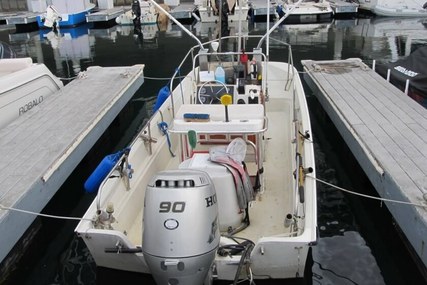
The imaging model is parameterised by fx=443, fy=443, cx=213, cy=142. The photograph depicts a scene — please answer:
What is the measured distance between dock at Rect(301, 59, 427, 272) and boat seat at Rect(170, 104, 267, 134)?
1.41m

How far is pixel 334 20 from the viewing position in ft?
72.1

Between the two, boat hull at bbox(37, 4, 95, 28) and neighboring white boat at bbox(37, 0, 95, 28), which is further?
boat hull at bbox(37, 4, 95, 28)

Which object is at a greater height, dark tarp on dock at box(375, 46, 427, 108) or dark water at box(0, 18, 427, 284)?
dark tarp on dock at box(375, 46, 427, 108)

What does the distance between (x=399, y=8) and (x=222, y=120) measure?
67.3 feet

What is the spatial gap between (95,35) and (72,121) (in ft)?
49.3

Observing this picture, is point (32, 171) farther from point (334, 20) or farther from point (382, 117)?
point (334, 20)

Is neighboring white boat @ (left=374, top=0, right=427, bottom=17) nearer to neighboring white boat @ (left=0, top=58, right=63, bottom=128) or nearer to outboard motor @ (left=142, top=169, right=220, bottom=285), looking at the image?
neighboring white boat @ (left=0, top=58, right=63, bottom=128)

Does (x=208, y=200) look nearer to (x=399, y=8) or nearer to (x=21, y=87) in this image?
(x=21, y=87)

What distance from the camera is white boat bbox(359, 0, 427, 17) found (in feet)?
69.1

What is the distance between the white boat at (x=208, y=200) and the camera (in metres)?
2.96

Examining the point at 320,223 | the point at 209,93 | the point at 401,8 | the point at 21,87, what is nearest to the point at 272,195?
the point at 320,223

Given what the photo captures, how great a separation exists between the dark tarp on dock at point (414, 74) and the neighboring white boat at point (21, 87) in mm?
6146

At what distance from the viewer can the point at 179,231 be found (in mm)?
2908

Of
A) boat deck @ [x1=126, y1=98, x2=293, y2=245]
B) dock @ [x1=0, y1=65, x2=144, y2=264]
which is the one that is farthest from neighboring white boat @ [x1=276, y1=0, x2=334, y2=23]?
boat deck @ [x1=126, y1=98, x2=293, y2=245]
